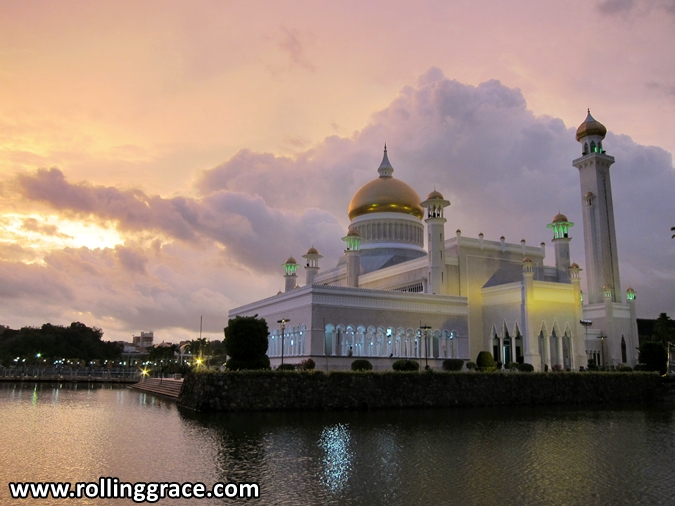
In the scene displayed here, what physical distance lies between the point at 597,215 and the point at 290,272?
87.9 feet

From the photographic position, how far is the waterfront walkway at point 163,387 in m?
35.1

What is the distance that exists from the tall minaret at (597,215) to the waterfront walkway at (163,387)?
33.6m

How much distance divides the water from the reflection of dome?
93.3 feet

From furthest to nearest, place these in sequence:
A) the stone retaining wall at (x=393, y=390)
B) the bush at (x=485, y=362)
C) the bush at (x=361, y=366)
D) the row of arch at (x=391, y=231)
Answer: the row of arch at (x=391, y=231), the bush at (x=485, y=362), the bush at (x=361, y=366), the stone retaining wall at (x=393, y=390)

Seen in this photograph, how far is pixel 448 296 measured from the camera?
4041 cm

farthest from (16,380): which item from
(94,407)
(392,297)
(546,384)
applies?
(546,384)

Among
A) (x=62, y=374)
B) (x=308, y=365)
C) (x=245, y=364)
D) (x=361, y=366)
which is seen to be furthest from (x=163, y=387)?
(x=62, y=374)

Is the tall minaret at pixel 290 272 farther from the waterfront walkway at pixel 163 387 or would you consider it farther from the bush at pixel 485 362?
the bush at pixel 485 362

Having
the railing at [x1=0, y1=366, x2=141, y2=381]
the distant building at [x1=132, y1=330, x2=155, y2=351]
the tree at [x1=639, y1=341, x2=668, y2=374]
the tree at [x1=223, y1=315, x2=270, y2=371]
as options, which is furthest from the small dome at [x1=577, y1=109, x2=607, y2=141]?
the distant building at [x1=132, y1=330, x2=155, y2=351]

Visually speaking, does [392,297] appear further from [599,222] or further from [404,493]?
[404,493]

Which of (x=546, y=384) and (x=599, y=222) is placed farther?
(x=599, y=222)

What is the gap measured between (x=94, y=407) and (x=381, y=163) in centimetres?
→ 3434

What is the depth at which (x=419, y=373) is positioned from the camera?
95.6 feet

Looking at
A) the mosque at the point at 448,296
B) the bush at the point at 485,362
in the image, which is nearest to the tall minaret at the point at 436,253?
the mosque at the point at 448,296
